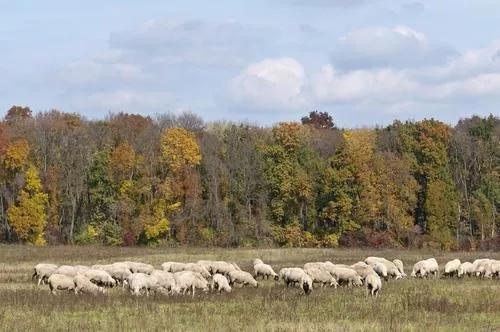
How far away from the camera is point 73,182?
95562 millimetres

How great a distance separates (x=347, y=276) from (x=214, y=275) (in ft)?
22.8

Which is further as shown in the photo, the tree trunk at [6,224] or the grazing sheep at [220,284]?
the tree trunk at [6,224]

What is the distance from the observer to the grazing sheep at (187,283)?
36.0 m

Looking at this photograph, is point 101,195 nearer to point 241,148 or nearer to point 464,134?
point 241,148

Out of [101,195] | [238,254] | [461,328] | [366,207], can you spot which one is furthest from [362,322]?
[101,195]

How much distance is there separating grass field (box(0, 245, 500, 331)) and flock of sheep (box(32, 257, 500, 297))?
0.74 meters

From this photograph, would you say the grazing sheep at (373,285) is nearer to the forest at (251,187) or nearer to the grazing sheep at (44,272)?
the grazing sheep at (44,272)

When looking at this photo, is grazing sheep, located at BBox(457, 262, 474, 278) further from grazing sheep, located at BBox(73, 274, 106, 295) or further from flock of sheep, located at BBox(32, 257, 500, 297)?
grazing sheep, located at BBox(73, 274, 106, 295)

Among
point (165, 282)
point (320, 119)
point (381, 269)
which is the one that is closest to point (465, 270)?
point (381, 269)

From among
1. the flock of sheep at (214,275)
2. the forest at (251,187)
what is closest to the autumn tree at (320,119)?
the forest at (251,187)

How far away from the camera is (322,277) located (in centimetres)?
3975

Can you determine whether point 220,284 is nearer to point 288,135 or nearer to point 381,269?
point 381,269

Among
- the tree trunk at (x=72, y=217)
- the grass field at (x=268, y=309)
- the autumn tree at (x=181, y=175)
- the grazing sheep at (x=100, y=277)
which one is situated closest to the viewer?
the grass field at (x=268, y=309)

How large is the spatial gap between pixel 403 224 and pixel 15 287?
2261 inches
